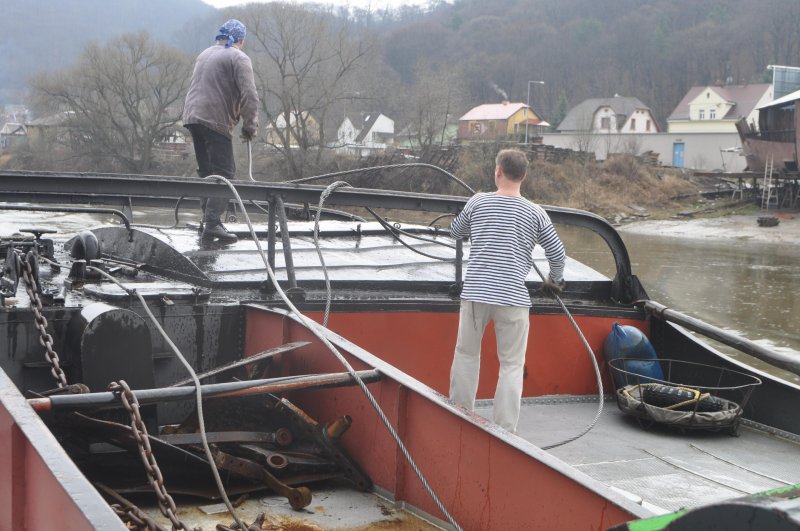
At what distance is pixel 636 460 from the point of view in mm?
4898

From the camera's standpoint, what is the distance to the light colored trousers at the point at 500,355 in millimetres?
4555

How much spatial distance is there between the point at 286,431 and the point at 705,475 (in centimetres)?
228

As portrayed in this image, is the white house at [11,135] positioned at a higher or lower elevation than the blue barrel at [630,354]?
higher

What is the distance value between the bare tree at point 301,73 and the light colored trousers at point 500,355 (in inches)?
1708

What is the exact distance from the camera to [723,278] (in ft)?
74.5

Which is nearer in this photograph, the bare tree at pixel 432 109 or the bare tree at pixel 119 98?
the bare tree at pixel 119 98

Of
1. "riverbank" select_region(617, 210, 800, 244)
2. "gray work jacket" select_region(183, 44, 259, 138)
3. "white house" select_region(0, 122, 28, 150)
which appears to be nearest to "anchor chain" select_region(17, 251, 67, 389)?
"gray work jacket" select_region(183, 44, 259, 138)

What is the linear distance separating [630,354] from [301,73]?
45.6 metres

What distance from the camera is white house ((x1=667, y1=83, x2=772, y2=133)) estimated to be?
277 feet

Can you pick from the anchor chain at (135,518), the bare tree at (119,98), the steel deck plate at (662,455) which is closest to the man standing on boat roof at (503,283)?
the steel deck plate at (662,455)

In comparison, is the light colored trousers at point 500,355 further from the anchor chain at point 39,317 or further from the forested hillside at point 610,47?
the forested hillside at point 610,47

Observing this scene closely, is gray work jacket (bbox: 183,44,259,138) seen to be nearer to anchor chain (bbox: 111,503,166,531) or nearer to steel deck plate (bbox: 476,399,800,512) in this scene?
steel deck plate (bbox: 476,399,800,512)

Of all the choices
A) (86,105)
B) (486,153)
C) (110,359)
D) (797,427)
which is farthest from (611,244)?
(86,105)

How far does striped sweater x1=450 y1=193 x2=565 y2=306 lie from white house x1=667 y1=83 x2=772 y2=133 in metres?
84.5
